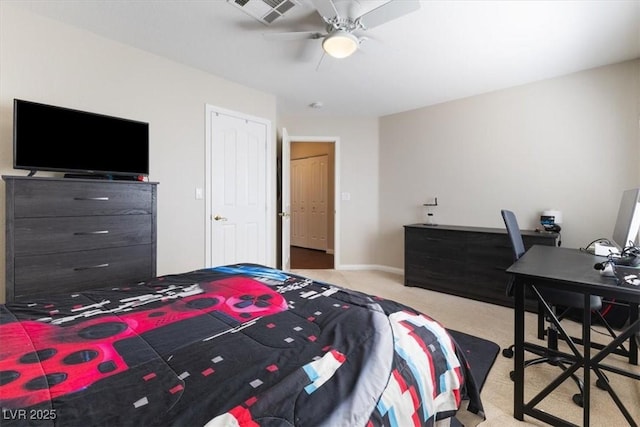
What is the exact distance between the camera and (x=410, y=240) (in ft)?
12.9

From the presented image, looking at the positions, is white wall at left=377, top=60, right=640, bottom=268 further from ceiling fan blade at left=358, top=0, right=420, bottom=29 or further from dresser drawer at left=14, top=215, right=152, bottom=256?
dresser drawer at left=14, top=215, right=152, bottom=256

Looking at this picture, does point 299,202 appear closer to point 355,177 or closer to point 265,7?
point 355,177

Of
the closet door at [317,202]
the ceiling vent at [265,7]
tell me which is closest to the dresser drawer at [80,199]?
the ceiling vent at [265,7]

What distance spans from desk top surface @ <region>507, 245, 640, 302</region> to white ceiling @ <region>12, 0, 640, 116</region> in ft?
5.68

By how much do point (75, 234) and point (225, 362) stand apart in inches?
69.9

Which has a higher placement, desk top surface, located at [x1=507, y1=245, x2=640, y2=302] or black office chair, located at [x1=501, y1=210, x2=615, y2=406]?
desk top surface, located at [x1=507, y1=245, x2=640, y2=302]

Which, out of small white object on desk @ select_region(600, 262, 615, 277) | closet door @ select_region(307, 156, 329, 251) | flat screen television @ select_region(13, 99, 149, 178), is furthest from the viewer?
closet door @ select_region(307, 156, 329, 251)

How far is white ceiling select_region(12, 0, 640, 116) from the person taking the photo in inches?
82.4

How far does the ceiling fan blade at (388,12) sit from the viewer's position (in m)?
1.77

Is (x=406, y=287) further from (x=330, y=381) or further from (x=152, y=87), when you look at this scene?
(x=152, y=87)

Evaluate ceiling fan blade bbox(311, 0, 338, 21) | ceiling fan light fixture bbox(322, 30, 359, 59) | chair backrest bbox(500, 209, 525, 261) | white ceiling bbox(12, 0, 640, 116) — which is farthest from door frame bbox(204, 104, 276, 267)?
chair backrest bbox(500, 209, 525, 261)

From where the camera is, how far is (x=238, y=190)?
11.4 ft

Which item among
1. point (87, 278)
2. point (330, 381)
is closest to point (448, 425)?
point (330, 381)

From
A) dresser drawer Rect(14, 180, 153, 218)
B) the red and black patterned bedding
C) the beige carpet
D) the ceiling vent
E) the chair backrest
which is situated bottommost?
the beige carpet
